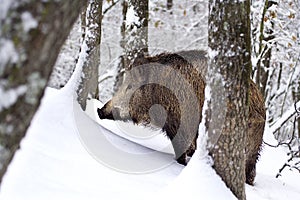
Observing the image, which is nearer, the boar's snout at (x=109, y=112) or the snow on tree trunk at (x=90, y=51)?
the snow on tree trunk at (x=90, y=51)

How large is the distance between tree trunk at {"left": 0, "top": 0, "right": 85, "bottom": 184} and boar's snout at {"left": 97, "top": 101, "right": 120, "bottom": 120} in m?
4.50

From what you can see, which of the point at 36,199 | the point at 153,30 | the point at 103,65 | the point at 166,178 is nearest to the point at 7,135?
the point at 36,199

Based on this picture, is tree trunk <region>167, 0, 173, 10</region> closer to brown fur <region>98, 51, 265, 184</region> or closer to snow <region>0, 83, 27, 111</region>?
brown fur <region>98, 51, 265, 184</region>

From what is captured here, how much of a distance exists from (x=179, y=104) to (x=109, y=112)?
1.02m

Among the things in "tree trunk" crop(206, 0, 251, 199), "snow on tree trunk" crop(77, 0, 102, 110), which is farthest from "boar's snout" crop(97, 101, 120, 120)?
"tree trunk" crop(206, 0, 251, 199)

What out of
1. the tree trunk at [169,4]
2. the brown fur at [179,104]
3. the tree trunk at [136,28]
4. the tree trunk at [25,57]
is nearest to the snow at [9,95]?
the tree trunk at [25,57]

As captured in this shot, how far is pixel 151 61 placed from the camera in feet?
17.8

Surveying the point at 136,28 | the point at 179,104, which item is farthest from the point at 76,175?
the point at 136,28

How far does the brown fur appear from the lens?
4883 millimetres

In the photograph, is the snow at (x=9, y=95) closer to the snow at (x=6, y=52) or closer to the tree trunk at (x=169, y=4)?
the snow at (x=6, y=52)

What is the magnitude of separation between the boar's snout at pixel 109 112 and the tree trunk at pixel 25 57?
4499 mm

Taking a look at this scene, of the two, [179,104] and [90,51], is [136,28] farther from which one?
[179,104]

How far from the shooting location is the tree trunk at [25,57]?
1.01 m

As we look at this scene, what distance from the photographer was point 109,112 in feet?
18.7
